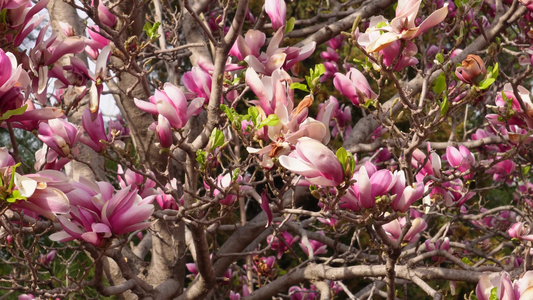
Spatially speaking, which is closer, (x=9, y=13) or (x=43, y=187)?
(x=43, y=187)

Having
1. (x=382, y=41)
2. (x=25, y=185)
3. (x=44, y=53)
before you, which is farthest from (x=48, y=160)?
(x=382, y=41)

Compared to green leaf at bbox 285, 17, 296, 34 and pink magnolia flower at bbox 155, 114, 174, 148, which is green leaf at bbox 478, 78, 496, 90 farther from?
pink magnolia flower at bbox 155, 114, 174, 148

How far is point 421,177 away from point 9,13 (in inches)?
50.6

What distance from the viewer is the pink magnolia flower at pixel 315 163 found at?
104 centimetres

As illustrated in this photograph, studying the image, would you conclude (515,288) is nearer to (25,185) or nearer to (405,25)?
(405,25)

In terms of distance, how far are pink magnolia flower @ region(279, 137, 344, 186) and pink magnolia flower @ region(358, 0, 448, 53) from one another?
32cm

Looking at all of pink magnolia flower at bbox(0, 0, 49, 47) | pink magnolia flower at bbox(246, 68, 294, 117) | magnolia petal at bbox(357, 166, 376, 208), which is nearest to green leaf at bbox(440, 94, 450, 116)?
magnolia petal at bbox(357, 166, 376, 208)

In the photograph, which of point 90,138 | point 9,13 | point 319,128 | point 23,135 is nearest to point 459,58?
point 319,128

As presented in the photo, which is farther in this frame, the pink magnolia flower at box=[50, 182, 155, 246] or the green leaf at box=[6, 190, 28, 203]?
the pink magnolia flower at box=[50, 182, 155, 246]

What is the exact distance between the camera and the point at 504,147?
2555mm

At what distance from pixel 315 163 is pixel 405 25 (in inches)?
16.8

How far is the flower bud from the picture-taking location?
51.4 inches

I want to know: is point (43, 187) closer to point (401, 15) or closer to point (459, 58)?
point (401, 15)

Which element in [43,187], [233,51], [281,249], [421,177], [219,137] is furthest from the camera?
[281,249]
